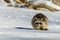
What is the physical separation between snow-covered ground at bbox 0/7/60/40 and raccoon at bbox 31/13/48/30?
0.12 ft

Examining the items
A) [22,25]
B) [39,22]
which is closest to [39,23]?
[39,22]

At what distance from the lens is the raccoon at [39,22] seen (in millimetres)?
1316

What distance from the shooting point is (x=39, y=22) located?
132 centimetres

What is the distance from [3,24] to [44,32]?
33cm

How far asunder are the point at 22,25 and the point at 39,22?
0.14 metres

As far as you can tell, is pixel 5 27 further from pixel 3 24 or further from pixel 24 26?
pixel 24 26

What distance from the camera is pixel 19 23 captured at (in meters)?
1.35

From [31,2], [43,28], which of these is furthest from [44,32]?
[31,2]

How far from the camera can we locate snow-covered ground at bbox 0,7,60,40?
123 cm

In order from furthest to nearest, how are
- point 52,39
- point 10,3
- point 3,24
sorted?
point 10,3, point 3,24, point 52,39

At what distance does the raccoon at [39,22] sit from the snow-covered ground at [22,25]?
1.4 inches

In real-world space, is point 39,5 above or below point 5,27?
above

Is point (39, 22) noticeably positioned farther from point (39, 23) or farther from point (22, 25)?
point (22, 25)

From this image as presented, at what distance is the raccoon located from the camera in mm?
1316
